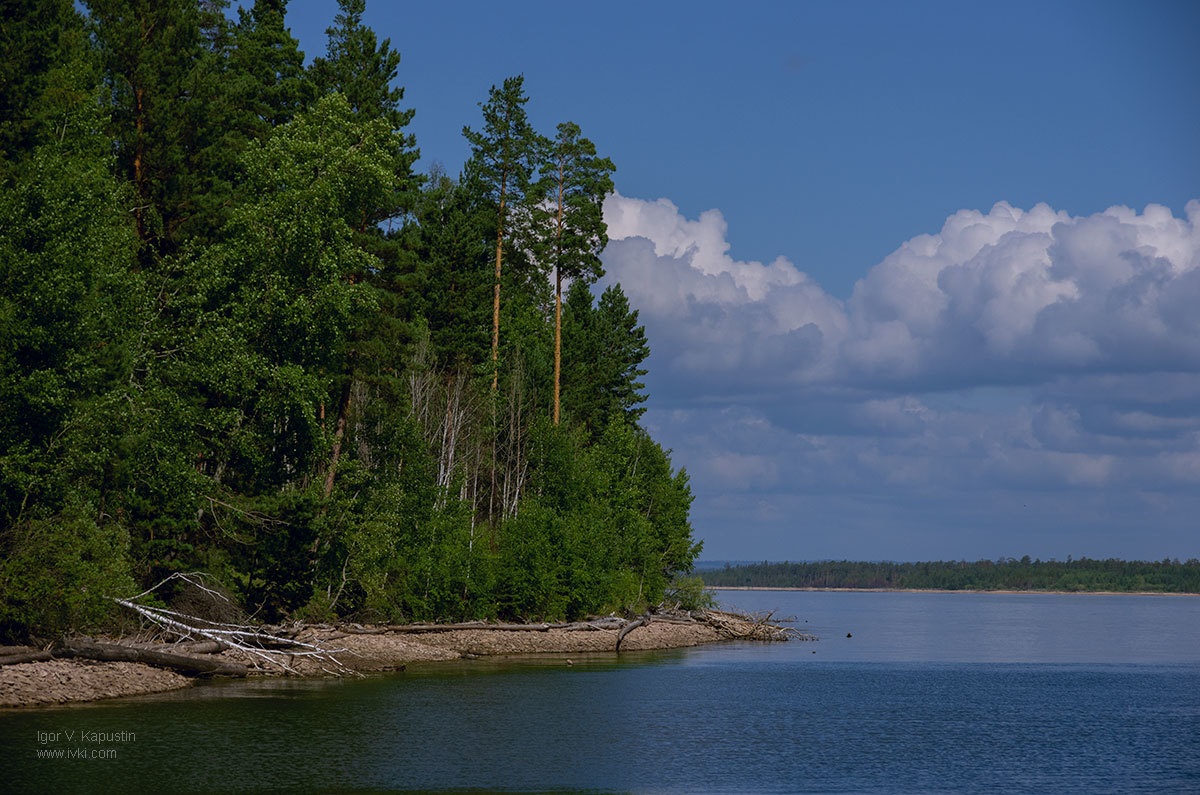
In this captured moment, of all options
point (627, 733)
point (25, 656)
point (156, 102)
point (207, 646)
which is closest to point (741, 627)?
point (207, 646)

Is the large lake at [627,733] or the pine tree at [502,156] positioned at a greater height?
the pine tree at [502,156]

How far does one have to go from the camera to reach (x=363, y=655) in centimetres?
4897

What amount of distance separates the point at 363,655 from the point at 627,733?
1824 cm

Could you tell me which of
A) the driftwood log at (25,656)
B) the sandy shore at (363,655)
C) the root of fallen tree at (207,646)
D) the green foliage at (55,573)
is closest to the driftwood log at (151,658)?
the root of fallen tree at (207,646)

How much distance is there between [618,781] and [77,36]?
32881 millimetres

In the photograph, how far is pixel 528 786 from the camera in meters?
25.7

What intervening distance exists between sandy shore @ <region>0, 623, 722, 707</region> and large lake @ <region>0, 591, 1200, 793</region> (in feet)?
4.31

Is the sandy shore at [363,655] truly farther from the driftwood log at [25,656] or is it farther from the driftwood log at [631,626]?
the driftwood log at [631,626]

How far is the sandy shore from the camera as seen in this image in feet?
107

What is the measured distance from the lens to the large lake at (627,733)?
2638 cm

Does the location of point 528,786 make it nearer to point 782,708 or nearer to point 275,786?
point 275,786

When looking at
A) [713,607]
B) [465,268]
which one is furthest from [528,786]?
[713,607]

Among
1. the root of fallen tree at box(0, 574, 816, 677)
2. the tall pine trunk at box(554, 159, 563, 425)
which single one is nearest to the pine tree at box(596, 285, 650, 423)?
the tall pine trunk at box(554, 159, 563, 425)

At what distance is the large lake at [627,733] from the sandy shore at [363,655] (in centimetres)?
131
